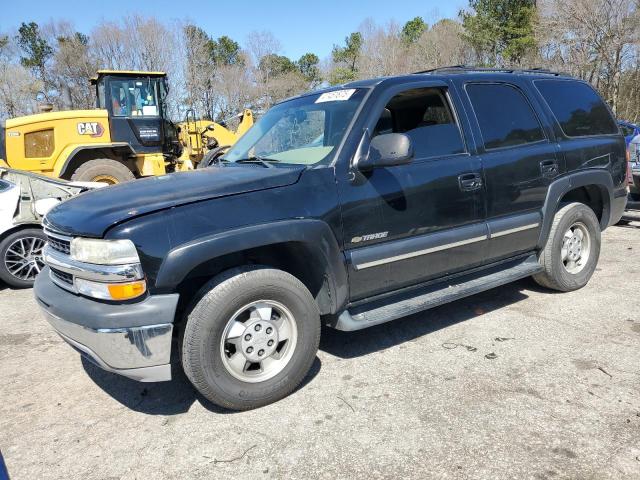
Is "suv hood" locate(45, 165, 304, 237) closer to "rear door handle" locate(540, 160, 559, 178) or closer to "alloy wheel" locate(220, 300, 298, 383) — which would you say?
"alloy wheel" locate(220, 300, 298, 383)

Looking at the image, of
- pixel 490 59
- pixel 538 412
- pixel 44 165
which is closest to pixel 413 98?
pixel 538 412

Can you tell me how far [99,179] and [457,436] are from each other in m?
9.78

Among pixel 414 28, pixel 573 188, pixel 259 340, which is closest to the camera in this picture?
pixel 259 340

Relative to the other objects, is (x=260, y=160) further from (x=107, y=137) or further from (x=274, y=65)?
(x=274, y=65)

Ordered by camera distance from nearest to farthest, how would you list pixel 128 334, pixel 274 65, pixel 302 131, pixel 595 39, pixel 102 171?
pixel 128 334 → pixel 302 131 → pixel 102 171 → pixel 595 39 → pixel 274 65

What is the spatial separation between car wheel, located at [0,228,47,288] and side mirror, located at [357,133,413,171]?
458 cm

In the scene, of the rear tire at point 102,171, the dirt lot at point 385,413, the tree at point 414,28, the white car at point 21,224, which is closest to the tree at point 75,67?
the tree at point 414,28

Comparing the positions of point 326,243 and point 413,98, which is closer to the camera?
point 326,243

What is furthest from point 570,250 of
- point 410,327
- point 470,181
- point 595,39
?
point 595,39

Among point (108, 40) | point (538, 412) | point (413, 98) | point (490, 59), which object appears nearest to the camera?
point (538, 412)

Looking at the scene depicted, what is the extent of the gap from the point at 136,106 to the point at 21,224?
631 cm

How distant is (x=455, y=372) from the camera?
135 inches

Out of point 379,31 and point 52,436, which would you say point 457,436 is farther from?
point 379,31

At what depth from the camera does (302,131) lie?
3.85 meters
